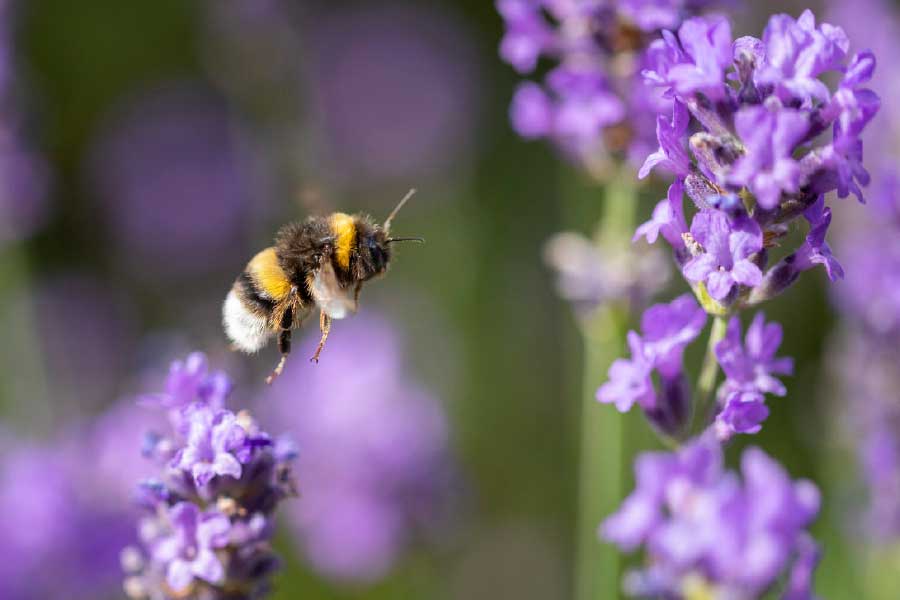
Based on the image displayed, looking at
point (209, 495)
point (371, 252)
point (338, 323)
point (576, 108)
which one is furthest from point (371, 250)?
point (338, 323)

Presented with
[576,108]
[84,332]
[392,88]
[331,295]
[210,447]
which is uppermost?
[392,88]

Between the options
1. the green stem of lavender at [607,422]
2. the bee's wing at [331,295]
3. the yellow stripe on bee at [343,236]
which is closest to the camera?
the bee's wing at [331,295]

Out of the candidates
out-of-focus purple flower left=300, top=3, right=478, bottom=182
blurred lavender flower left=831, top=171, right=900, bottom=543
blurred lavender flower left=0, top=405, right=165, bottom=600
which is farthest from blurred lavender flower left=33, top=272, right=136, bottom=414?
blurred lavender flower left=831, top=171, right=900, bottom=543

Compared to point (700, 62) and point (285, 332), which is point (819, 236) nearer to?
point (700, 62)

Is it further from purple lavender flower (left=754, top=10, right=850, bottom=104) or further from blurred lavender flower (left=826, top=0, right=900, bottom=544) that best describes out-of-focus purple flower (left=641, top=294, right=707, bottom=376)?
blurred lavender flower (left=826, top=0, right=900, bottom=544)

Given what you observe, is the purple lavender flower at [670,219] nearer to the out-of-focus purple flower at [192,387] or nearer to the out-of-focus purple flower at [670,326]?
the out-of-focus purple flower at [670,326]

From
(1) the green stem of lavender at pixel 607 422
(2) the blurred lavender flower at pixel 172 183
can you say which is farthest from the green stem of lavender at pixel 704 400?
(2) the blurred lavender flower at pixel 172 183
